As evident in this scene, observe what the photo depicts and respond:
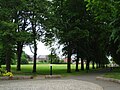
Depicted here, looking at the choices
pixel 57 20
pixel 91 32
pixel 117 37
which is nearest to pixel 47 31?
pixel 57 20

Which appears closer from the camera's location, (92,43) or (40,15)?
(40,15)

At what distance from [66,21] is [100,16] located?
397 inches

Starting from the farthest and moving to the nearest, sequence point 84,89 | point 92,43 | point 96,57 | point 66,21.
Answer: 1. point 96,57
2. point 92,43
3. point 66,21
4. point 84,89

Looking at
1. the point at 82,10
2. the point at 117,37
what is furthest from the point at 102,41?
the point at 117,37

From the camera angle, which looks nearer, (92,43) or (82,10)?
(82,10)

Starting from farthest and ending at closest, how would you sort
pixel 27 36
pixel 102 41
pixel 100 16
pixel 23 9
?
1. pixel 102 41
2. pixel 23 9
3. pixel 27 36
4. pixel 100 16

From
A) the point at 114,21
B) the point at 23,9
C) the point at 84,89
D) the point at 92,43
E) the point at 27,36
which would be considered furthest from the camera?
the point at 92,43

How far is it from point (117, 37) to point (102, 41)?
796 inches

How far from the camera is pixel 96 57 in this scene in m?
44.2

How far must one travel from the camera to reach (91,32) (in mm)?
37969

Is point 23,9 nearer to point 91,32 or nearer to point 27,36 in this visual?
point 27,36

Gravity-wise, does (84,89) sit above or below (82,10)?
below

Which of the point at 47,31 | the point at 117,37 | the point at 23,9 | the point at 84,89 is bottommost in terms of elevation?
the point at 84,89

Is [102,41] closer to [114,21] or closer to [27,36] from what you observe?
[27,36]
